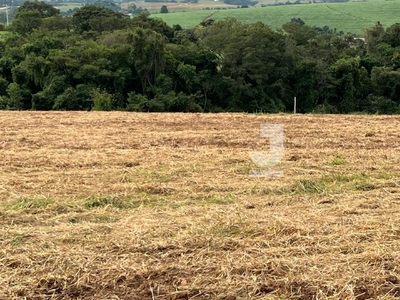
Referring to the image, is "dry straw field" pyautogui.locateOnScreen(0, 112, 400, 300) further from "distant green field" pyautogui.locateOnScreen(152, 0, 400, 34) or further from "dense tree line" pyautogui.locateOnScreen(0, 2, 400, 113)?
"distant green field" pyautogui.locateOnScreen(152, 0, 400, 34)

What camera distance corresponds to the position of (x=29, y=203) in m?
4.50

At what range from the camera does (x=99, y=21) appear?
37688 mm

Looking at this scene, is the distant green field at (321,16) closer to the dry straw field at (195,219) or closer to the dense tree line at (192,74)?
the dense tree line at (192,74)

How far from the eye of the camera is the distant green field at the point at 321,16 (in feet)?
223

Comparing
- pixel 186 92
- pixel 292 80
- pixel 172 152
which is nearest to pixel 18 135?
pixel 172 152

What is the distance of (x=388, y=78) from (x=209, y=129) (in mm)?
24479

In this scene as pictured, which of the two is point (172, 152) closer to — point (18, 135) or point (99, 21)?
point (18, 135)

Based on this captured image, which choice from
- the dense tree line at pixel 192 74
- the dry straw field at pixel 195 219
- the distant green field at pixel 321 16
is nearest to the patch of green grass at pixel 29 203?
the dry straw field at pixel 195 219

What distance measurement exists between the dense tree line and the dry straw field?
58.5 ft

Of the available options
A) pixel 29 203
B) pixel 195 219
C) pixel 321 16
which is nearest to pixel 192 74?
pixel 29 203

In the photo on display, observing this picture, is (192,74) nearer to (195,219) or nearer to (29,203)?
(29,203)

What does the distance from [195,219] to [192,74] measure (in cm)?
2523

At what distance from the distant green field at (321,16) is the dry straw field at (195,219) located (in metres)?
58.4

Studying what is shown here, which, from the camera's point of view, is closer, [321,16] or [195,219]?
[195,219]
